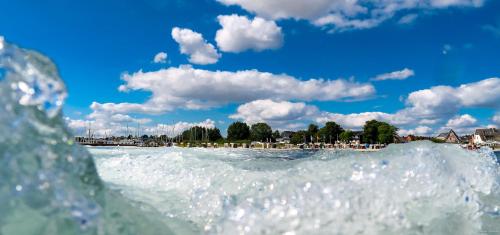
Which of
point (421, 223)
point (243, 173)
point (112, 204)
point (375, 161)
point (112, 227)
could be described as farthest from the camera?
point (243, 173)

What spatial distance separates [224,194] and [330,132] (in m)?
153

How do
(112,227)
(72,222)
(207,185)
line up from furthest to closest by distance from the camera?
(207,185) → (112,227) → (72,222)

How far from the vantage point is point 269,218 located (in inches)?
112

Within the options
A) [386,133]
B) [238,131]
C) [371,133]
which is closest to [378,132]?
[371,133]

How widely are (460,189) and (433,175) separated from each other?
325mm

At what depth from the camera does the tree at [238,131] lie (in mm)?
167250

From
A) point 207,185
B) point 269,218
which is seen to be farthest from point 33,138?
point 207,185

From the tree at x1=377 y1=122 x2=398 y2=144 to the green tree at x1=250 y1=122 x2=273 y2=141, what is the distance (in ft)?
151

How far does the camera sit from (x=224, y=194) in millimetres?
4566

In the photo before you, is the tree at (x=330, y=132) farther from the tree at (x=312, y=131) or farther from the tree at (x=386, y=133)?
the tree at (x=386, y=133)

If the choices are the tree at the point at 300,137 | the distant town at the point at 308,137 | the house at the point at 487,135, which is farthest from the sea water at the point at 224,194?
the house at the point at 487,135

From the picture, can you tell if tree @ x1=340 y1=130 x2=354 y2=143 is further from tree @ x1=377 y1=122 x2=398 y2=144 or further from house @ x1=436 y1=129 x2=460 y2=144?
house @ x1=436 y1=129 x2=460 y2=144

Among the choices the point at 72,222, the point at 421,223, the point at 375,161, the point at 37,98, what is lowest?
the point at 421,223

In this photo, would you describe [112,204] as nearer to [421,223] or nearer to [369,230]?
[369,230]
